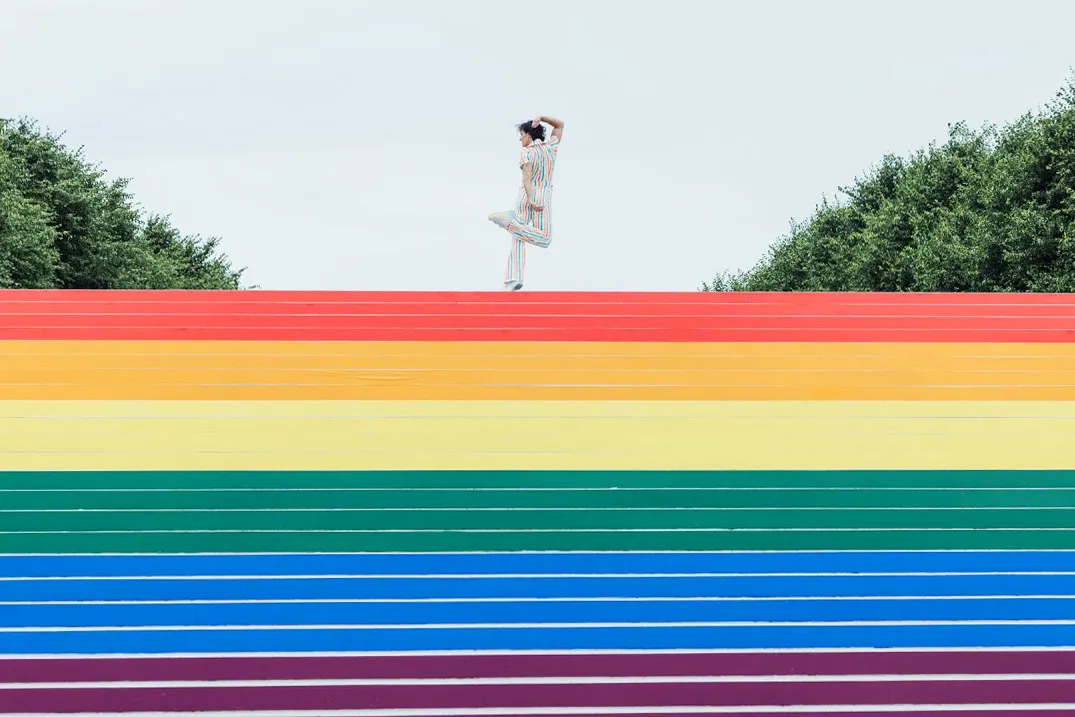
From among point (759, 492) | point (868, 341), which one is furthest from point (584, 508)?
point (868, 341)

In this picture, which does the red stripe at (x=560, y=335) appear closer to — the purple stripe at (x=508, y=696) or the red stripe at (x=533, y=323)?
the red stripe at (x=533, y=323)

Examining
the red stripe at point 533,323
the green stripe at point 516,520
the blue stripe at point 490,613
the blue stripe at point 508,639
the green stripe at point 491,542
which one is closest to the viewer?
the blue stripe at point 508,639

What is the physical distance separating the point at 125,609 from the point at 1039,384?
20.6ft

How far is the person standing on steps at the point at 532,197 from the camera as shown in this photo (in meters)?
10.7

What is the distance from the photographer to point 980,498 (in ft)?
24.6

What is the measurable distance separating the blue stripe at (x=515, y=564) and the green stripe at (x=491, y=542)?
3.4 inches

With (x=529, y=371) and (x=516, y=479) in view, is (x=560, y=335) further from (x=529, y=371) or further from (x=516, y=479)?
(x=516, y=479)

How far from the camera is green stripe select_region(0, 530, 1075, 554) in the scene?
6.89 metres

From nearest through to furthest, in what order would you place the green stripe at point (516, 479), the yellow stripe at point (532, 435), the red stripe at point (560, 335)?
the green stripe at point (516, 479) → the yellow stripe at point (532, 435) → the red stripe at point (560, 335)

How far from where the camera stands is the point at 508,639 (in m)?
6.16

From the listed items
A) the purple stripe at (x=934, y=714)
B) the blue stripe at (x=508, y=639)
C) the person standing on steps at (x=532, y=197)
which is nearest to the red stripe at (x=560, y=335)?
the person standing on steps at (x=532, y=197)

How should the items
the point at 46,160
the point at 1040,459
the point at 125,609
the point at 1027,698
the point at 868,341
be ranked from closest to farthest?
the point at 1027,698
the point at 125,609
the point at 1040,459
the point at 868,341
the point at 46,160

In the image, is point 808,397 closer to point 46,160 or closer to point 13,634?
point 13,634

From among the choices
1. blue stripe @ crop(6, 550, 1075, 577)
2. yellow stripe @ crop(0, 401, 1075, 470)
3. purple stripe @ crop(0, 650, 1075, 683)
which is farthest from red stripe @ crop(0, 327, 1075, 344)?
purple stripe @ crop(0, 650, 1075, 683)
